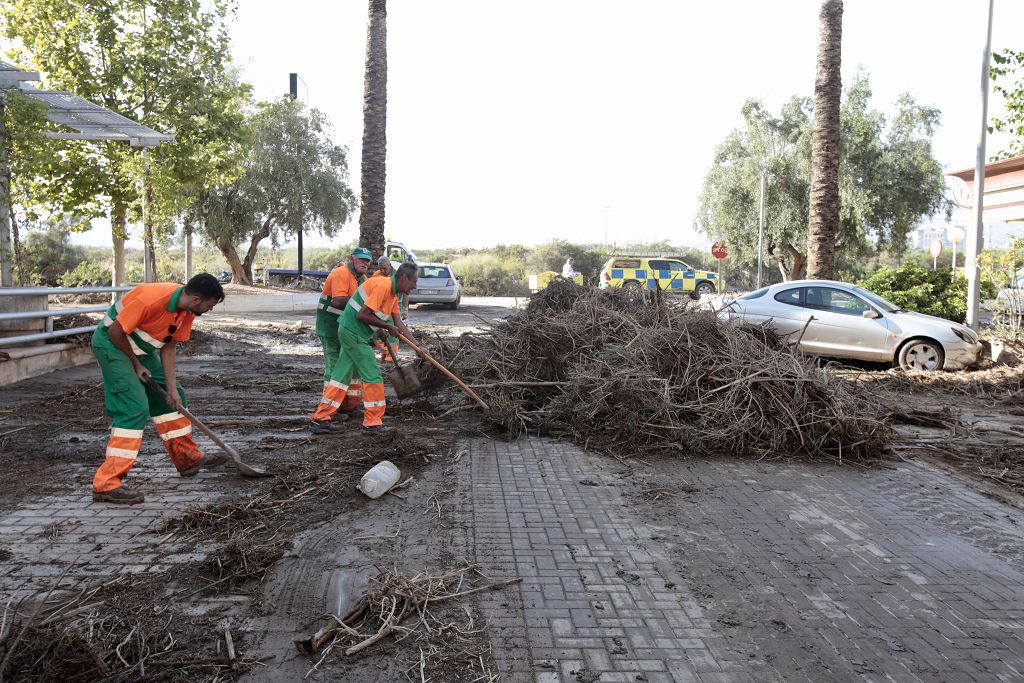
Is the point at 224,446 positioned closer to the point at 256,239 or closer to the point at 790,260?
the point at 256,239

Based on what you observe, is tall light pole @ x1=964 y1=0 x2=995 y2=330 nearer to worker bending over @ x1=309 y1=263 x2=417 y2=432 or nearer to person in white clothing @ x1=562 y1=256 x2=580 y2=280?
person in white clothing @ x1=562 y1=256 x2=580 y2=280

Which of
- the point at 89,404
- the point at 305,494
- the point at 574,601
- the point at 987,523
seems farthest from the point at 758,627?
the point at 89,404

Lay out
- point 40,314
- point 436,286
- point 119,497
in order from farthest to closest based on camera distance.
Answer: point 436,286 < point 40,314 < point 119,497

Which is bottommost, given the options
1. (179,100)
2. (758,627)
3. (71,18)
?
(758,627)

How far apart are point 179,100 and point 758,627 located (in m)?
15.8

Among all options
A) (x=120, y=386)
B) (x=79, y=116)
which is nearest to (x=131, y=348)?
(x=120, y=386)

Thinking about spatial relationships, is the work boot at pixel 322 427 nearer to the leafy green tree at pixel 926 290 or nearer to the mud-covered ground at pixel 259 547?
the mud-covered ground at pixel 259 547

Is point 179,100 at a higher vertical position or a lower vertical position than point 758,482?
higher

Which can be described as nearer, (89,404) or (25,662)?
(25,662)

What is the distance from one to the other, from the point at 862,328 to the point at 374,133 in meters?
9.58

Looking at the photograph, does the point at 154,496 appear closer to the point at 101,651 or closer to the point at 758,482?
the point at 101,651

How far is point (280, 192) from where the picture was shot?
29.5 meters

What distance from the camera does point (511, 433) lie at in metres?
7.28

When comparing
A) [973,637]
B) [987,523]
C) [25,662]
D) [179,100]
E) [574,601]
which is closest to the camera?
[25,662]
